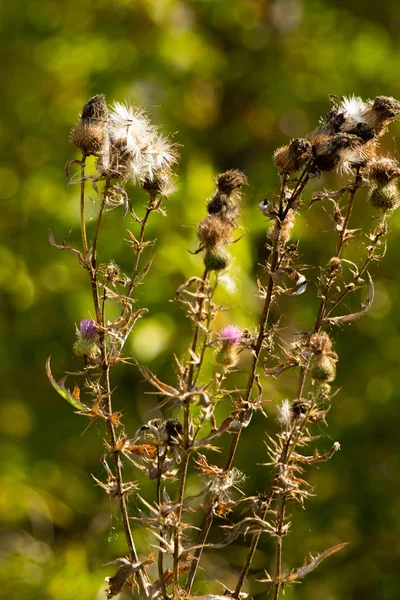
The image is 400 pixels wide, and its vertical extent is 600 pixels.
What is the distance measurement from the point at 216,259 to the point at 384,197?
0.24 meters

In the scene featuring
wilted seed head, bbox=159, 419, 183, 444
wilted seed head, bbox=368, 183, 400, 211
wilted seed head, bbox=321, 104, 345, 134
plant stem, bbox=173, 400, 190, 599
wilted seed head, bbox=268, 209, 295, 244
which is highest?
wilted seed head, bbox=321, 104, 345, 134

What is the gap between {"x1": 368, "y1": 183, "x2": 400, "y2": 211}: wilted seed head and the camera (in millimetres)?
917

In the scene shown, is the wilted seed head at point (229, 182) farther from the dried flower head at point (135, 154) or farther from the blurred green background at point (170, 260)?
Result: the blurred green background at point (170, 260)

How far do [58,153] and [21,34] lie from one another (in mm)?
516

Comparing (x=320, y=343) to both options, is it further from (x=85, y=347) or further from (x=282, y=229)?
(x=85, y=347)

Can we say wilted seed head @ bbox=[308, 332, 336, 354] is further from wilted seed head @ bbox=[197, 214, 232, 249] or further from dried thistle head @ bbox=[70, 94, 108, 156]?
dried thistle head @ bbox=[70, 94, 108, 156]

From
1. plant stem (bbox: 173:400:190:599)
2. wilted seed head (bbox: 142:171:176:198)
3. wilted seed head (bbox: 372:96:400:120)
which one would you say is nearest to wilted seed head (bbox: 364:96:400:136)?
wilted seed head (bbox: 372:96:400:120)

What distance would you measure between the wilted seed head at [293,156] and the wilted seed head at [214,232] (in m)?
0.10

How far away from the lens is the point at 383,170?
90 cm

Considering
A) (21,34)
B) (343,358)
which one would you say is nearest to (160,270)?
(343,358)

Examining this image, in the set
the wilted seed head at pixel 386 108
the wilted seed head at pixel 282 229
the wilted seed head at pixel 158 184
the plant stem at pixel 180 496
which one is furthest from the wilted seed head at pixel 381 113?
the plant stem at pixel 180 496

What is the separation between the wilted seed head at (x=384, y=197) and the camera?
917mm

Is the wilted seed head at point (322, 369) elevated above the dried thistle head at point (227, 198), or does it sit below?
below

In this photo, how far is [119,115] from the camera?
0.96 meters
